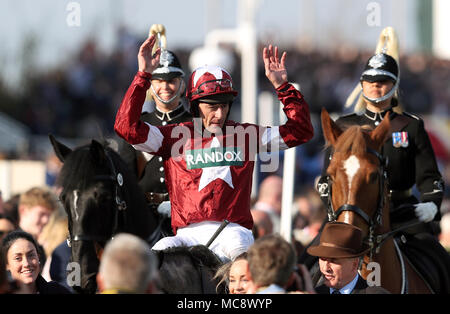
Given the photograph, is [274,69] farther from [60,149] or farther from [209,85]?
[60,149]

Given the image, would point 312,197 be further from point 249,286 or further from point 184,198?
point 249,286

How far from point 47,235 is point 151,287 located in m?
5.38

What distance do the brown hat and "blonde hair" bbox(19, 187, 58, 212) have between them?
450cm

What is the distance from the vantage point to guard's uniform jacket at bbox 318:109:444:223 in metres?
7.56

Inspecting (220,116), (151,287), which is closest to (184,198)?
(220,116)

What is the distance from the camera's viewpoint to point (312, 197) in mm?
16219

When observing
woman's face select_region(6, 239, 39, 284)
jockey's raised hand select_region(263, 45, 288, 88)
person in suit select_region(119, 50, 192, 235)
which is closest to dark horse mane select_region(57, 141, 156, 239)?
woman's face select_region(6, 239, 39, 284)

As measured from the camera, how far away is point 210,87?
629 centimetres

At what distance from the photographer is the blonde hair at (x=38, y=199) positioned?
9.67 meters

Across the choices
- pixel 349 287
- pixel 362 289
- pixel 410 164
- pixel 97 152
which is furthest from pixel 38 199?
pixel 362 289

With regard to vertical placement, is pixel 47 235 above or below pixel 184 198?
below

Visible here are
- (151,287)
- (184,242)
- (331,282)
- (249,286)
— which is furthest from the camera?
(184,242)

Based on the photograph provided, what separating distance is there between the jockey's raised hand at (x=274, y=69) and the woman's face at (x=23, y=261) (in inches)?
81.0

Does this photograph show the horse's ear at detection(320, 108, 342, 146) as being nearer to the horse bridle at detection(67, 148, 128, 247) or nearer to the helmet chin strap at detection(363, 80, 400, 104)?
the helmet chin strap at detection(363, 80, 400, 104)
